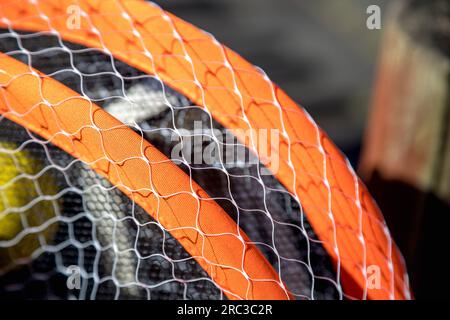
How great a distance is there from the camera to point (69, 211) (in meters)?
0.95

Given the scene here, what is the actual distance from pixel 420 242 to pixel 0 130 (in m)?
0.74

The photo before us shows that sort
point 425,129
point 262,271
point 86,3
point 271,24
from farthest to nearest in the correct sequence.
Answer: point 271,24 → point 425,129 → point 86,3 → point 262,271

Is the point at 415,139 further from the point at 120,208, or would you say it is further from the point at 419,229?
the point at 120,208

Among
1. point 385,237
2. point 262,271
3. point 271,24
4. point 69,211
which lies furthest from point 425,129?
point 271,24

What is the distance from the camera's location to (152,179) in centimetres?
87

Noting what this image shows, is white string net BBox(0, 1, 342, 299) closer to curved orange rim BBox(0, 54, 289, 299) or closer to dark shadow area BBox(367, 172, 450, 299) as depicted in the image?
curved orange rim BBox(0, 54, 289, 299)

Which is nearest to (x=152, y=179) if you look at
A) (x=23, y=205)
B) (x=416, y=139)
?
(x=23, y=205)

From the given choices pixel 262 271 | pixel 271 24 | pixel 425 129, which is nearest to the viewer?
pixel 262 271

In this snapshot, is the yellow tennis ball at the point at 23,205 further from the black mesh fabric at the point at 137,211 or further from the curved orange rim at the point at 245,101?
the curved orange rim at the point at 245,101

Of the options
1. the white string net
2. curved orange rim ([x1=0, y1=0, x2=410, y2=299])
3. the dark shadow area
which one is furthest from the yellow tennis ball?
the dark shadow area

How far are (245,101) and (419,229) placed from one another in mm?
501

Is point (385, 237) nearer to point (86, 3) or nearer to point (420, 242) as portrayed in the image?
point (420, 242)

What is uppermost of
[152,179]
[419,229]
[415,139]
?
[152,179]

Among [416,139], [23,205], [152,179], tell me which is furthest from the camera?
[416,139]
